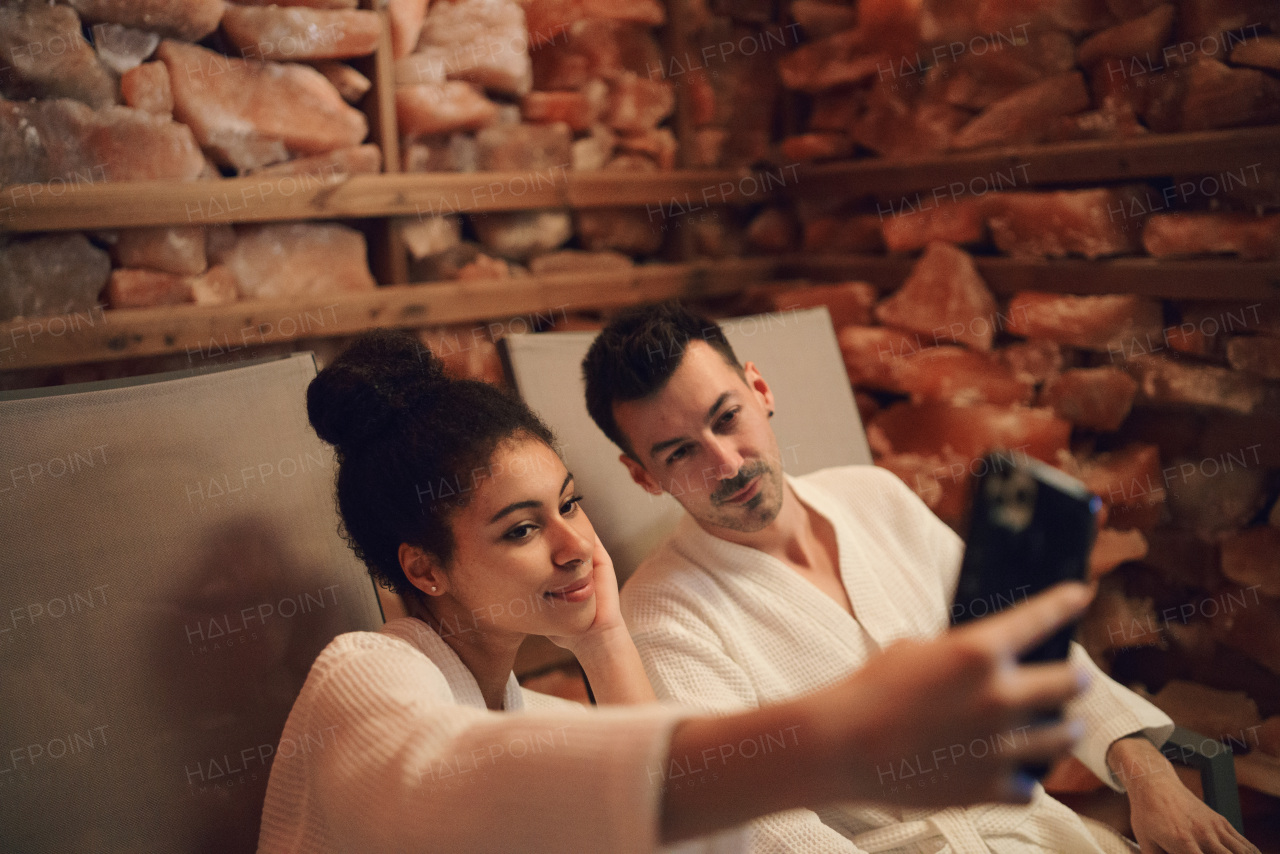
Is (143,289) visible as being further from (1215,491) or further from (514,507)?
(1215,491)

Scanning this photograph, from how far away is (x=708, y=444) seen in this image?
1.21 meters

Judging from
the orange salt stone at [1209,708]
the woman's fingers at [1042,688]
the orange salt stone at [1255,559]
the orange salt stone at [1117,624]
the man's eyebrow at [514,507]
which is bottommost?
the orange salt stone at [1209,708]

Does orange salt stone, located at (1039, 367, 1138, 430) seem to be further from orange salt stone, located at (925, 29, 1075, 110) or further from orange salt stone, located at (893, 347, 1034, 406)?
orange salt stone, located at (925, 29, 1075, 110)

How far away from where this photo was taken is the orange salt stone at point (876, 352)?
2.24 meters

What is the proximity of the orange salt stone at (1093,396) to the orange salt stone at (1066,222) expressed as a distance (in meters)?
0.27

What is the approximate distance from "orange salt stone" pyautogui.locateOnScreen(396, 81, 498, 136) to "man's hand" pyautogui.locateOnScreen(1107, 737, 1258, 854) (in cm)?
177

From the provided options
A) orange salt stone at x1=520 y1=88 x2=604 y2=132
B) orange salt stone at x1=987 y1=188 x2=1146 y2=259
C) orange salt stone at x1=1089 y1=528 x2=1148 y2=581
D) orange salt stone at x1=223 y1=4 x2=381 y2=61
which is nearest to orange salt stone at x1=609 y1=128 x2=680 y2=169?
orange salt stone at x1=520 y1=88 x2=604 y2=132

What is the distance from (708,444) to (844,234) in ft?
4.97

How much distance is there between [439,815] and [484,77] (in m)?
1.86

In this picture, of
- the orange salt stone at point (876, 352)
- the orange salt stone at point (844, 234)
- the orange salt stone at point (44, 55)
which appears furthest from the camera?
the orange salt stone at point (844, 234)

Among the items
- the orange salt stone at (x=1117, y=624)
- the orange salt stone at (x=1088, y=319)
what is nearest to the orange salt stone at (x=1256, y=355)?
the orange salt stone at (x=1088, y=319)

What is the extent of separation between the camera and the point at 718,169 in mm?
2529

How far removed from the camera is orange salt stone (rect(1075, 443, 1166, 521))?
1932 millimetres

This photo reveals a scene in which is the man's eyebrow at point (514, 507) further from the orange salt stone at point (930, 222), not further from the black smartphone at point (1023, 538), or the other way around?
the orange salt stone at point (930, 222)
